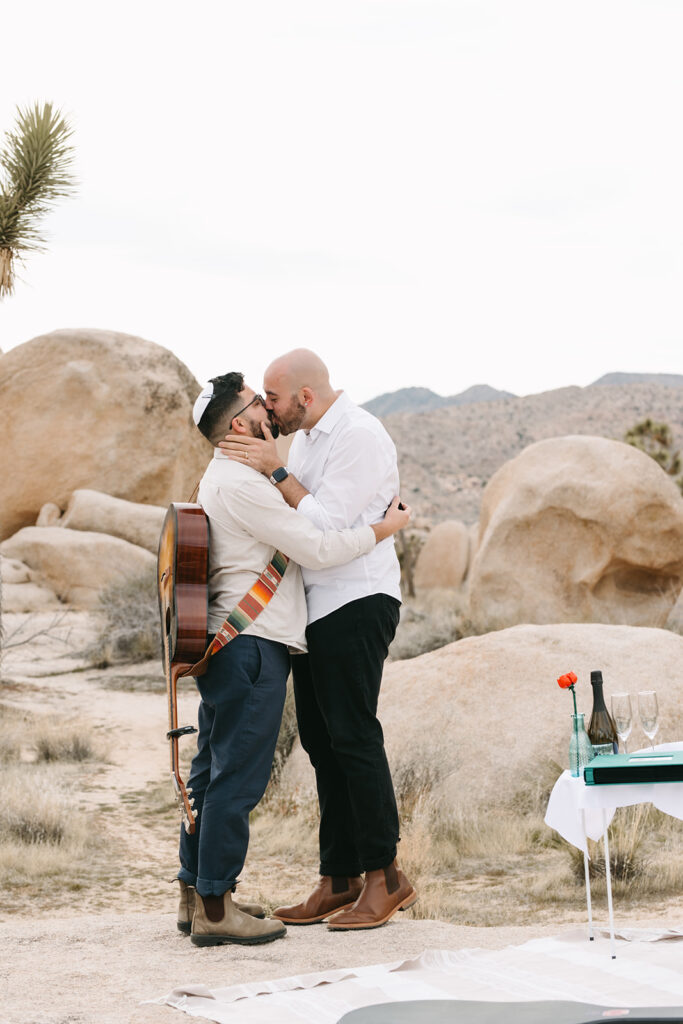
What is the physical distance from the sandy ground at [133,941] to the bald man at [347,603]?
25cm

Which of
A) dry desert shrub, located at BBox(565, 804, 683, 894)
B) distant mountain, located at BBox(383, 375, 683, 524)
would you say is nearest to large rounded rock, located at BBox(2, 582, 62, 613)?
dry desert shrub, located at BBox(565, 804, 683, 894)

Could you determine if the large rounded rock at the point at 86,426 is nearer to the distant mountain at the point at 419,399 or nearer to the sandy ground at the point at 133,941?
the sandy ground at the point at 133,941

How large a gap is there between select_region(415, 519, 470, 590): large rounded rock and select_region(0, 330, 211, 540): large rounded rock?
21.9 feet

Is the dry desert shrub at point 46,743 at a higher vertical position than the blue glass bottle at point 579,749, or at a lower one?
lower

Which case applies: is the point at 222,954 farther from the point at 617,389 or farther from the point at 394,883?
the point at 617,389

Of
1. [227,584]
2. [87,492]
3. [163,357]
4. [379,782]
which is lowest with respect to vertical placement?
[379,782]

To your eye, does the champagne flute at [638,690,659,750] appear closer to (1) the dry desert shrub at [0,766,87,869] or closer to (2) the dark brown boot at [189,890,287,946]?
(2) the dark brown boot at [189,890,287,946]

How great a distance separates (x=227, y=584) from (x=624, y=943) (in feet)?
6.10

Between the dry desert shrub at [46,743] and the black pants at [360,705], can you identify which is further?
the dry desert shrub at [46,743]

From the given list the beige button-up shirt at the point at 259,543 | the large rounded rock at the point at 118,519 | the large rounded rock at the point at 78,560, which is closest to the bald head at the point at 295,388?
the beige button-up shirt at the point at 259,543

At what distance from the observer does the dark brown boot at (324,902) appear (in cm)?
430

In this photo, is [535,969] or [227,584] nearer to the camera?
[535,969]

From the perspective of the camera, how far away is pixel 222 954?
392 cm

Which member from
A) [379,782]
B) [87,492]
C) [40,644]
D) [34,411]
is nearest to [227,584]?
[379,782]
